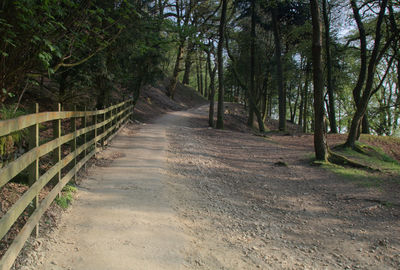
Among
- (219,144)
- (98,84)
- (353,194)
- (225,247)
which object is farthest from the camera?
(219,144)

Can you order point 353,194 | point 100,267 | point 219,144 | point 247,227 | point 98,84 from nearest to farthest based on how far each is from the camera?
point 100,267, point 247,227, point 353,194, point 98,84, point 219,144

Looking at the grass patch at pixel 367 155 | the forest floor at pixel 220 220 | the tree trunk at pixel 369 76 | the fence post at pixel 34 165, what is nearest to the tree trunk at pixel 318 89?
the forest floor at pixel 220 220

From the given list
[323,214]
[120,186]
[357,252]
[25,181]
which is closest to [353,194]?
[323,214]

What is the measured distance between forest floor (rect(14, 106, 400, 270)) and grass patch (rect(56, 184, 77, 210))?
150 mm

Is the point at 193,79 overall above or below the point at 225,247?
above

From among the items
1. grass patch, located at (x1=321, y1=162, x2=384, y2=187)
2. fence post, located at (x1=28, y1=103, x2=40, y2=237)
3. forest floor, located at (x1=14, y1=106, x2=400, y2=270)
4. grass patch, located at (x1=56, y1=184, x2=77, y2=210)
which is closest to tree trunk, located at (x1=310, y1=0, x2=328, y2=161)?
grass patch, located at (x1=321, y1=162, x2=384, y2=187)

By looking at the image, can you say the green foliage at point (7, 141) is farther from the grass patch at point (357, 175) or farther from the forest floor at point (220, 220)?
the grass patch at point (357, 175)

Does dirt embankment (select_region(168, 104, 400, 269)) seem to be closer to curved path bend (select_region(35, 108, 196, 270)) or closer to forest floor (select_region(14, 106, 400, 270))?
forest floor (select_region(14, 106, 400, 270))

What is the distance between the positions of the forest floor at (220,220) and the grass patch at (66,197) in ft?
0.49

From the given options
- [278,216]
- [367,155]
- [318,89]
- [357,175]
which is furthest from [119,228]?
[367,155]

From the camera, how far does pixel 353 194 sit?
23.9 feet

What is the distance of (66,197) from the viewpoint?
195 inches

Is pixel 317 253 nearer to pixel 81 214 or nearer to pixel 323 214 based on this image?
pixel 323 214

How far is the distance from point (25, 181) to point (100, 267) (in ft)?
9.57
